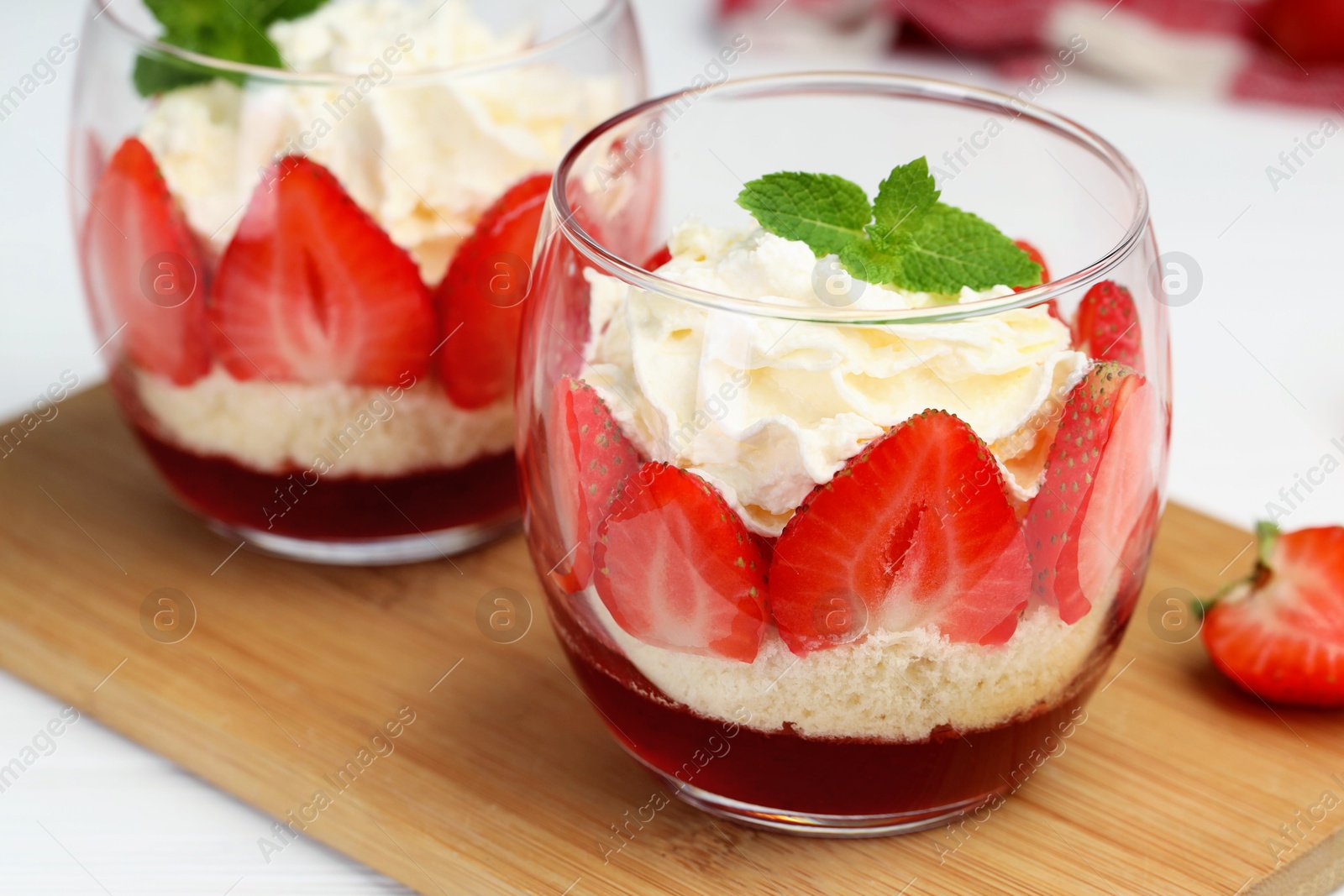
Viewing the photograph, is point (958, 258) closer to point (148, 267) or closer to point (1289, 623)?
point (1289, 623)

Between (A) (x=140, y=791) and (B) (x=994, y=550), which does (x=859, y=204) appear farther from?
(A) (x=140, y=791)

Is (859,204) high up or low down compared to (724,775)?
up

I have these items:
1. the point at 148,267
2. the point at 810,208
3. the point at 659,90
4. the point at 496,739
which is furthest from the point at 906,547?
the point at 659,90

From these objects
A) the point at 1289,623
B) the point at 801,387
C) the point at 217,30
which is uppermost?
the point at 801,387

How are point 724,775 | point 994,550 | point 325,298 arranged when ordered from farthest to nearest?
point 325,298
point 724,775
point 994,550

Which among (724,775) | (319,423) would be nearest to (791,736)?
(724,775)

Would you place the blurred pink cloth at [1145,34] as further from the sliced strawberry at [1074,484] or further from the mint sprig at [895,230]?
the sliced strawberry at [1074,484]

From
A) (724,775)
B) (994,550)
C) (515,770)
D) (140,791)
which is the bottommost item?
(140,791)
